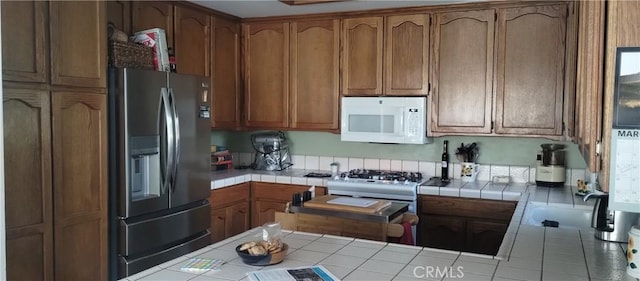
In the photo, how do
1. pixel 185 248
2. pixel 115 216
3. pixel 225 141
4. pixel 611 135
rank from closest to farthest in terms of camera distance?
1. pixel 611 135
2. pixel 115 216
3. pixel 185 248
4. pixel 225 141

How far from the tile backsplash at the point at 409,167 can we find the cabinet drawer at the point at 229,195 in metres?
0.67

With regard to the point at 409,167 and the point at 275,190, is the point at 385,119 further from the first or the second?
the point at 275,190

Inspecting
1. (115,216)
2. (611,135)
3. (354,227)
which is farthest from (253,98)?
(611,135)

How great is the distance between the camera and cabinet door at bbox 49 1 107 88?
8.64 feet

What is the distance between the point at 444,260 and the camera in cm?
183

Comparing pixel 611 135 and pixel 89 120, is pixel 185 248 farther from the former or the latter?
pixel 611 135

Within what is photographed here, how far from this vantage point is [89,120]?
2822 mm

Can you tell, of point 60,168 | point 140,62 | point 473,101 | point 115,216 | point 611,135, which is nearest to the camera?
point 611,135

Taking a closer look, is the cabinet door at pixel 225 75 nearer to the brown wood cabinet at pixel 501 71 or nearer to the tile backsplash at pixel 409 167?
the tile backsplash at pixel 409 167

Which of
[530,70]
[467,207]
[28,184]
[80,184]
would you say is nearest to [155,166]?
[80,184]

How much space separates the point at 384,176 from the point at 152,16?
2083 millimetres

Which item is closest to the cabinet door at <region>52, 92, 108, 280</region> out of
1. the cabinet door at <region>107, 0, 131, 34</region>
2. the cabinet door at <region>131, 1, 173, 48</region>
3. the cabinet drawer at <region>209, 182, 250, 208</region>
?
the cabinet door at <region>107, 0, 131, 34</region>

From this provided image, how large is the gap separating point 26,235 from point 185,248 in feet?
3.67

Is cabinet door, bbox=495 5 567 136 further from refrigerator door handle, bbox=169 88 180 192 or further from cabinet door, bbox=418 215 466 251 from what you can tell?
refrigerator door handle, bbox=169 88 180 192
